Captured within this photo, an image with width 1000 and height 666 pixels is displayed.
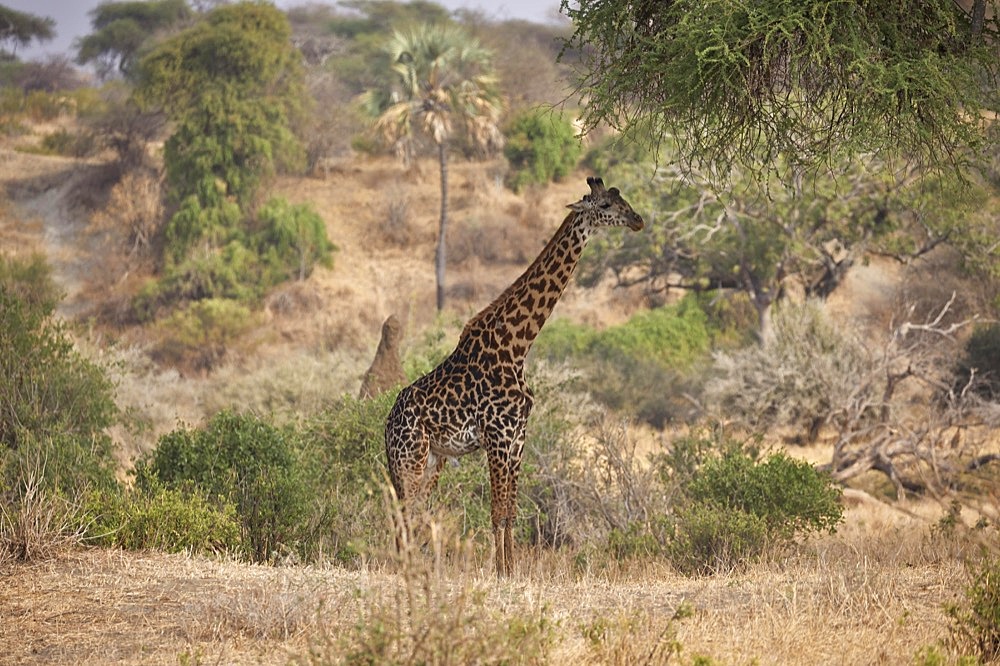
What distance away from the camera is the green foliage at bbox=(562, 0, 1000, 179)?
26.8 feet

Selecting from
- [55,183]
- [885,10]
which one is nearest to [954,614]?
[885,10]

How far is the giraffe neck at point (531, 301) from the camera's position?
28.3ft

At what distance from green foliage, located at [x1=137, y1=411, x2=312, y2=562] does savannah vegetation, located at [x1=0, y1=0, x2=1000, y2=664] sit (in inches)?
1.3

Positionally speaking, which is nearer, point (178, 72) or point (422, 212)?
point (178, 72)

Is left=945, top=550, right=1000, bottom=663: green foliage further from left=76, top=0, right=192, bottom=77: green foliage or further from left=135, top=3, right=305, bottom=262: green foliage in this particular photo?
left=76, top=0, right=192, bottom=77: green foliage

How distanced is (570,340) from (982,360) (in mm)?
9573

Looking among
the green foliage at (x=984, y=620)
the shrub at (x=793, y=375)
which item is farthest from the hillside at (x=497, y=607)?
the shrub at (x=793, y=375)

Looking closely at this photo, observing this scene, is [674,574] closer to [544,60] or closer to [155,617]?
[155,617]

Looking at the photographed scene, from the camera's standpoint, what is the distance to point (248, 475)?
10.9 metres

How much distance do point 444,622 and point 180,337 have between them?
106 feet

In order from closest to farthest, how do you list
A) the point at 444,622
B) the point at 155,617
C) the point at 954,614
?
1. the point at 444,622
2. the point at 954,614
3. the point at 155,617

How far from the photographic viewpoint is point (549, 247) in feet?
29.1

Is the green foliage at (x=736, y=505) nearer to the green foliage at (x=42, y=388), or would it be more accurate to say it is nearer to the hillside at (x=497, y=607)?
the hillside at (x=497, y=607)

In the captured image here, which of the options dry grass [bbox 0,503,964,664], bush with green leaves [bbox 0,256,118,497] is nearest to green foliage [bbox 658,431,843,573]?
dry grass [bbox 0,503,964,664]
